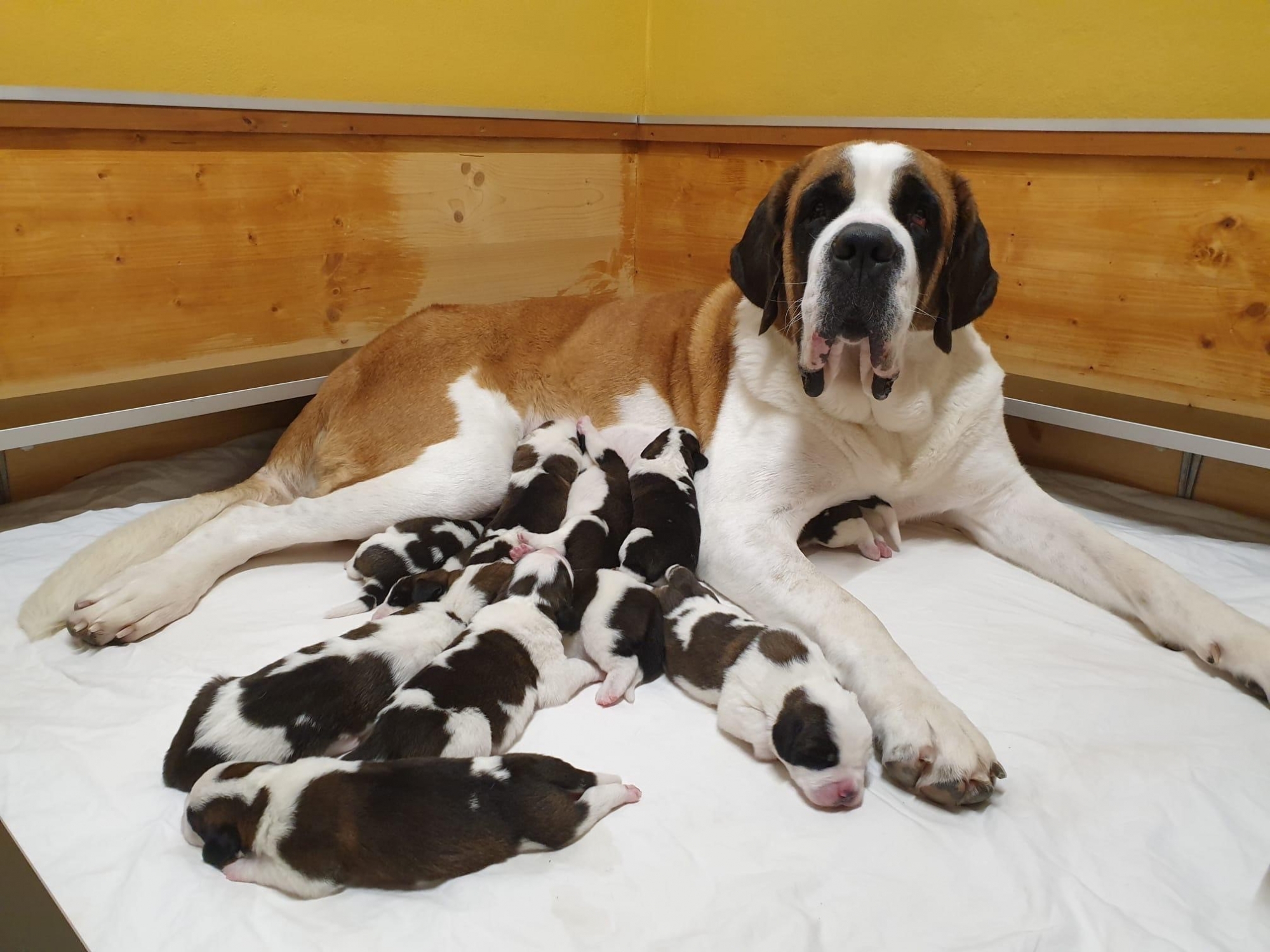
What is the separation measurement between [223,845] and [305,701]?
257 mm

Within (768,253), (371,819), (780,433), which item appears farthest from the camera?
(780,433)

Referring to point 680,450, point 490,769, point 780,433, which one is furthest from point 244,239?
point 490,769

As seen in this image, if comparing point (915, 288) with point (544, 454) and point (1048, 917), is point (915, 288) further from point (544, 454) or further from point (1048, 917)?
point (1048, 917)

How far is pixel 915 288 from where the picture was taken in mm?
1847

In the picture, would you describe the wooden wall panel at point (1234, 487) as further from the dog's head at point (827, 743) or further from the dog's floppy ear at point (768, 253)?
the dog's head at point (827, 743)

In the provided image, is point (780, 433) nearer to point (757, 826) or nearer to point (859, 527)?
point (859, 527)

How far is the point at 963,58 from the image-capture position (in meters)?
2.66

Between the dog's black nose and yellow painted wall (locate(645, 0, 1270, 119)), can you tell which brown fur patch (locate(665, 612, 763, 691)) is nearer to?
the dog's black nose

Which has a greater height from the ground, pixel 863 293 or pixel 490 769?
pixel 863 293

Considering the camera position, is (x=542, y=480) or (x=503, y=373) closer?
(x=542, y=480)

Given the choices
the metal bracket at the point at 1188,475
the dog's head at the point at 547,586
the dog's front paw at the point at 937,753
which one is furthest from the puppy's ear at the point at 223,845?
the metal bracket at the point at 1188,475

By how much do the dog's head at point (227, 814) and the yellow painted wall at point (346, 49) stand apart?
1.83m

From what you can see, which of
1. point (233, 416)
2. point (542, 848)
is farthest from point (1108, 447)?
point (233, 416)

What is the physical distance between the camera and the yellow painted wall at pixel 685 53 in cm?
225
